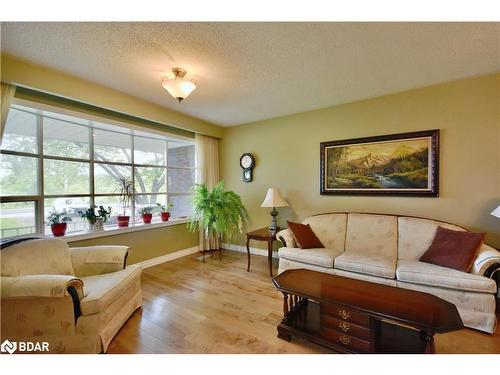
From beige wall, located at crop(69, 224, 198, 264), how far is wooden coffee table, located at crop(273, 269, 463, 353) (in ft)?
8.03

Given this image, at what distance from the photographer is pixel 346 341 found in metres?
1.52

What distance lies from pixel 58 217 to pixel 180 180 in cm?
193

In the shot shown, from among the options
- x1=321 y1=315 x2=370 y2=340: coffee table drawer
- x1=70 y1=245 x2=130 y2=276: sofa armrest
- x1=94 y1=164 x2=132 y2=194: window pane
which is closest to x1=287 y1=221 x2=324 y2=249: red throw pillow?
x1=321 y1=315 x2=370 y2=340: coffee table drawer

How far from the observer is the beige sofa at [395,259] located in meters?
1.87

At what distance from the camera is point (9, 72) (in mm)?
2023

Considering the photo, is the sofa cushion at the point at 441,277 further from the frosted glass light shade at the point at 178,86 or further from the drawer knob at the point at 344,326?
the frosted glass light shade at the point at 178,86

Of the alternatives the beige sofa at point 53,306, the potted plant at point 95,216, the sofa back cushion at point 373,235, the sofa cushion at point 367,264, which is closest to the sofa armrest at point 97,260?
the beige sofa at point 53,306

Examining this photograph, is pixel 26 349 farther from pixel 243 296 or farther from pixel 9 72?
pixel 9 72

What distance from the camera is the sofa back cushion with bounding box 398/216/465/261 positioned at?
2.48 m

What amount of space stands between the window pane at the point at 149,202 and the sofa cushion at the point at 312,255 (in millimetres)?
2283

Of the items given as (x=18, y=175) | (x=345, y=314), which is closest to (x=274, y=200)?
(x=345, y=314)

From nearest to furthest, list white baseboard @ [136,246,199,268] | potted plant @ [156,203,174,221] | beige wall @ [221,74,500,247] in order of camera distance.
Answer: beige wall @ [221,74,500,247] < white baseboard @ [136,246,199,268] < potted plant @ [156,203,174,221]

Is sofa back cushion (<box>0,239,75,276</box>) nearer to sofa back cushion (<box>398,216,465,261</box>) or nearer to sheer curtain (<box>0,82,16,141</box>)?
sheer curtain (<box>0,82,16,141</box>)
